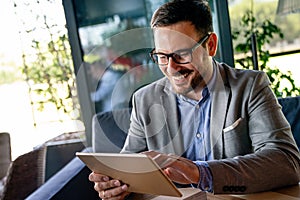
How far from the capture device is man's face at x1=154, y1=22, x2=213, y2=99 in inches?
49.3

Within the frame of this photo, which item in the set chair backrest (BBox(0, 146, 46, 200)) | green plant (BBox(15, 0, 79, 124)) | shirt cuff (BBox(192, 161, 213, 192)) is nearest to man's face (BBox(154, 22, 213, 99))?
shirt cuff (BBox(192, 161, 213, 192))

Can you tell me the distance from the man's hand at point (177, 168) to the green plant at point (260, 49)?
221cm

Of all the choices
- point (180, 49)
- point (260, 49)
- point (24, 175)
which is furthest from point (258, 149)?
point (260, 49)

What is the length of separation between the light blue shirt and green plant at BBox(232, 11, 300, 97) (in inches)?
71.5

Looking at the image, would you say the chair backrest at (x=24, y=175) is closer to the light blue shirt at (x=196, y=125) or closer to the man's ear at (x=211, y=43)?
the light blue shirt at (x=196, y=125)

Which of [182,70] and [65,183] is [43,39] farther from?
[182,70]

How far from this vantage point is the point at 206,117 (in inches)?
52.3

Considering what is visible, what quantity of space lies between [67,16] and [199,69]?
7.22ft

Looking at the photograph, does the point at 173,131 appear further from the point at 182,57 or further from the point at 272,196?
the point at 272,196

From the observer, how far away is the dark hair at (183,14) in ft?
4.16

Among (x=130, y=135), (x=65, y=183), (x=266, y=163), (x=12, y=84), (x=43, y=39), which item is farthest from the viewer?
(x=12, y=84)

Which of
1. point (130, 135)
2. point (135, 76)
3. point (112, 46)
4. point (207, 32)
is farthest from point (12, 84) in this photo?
point (207, 32)

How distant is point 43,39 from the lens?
3443 mm

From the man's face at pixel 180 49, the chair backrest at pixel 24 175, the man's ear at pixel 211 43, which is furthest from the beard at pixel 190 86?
the chair backrest at pixel 24 175
